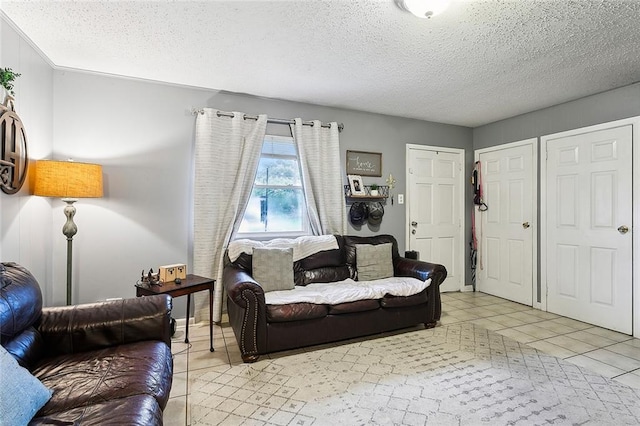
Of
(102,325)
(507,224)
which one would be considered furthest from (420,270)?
(102,325)

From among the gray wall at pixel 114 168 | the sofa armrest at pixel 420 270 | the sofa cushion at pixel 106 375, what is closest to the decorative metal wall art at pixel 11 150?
the gray wall at pixel 114 168

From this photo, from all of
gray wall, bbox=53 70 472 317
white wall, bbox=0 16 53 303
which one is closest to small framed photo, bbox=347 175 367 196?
gray wall, bbox=53 70 472 317

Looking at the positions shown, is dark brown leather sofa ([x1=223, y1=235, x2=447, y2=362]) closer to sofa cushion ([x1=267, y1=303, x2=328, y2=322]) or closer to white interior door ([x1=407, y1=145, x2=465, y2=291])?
sofa cushion ([x1=267, y1=303, x2=328, y2=322])

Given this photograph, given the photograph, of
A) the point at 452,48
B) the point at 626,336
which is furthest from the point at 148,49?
the point at 626,336

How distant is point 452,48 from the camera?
2.52 meters

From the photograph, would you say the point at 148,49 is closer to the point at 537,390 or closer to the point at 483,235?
the point at 537,390

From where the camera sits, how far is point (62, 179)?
242 cm

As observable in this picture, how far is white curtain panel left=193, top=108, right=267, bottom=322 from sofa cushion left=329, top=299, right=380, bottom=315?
1254mm

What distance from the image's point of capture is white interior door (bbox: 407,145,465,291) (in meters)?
4.44

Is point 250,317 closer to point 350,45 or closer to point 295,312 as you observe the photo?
point 295,312

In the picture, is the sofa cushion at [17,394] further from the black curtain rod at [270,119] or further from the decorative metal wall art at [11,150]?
the black curtain rod at [270,119]

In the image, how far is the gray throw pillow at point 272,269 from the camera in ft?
9.89

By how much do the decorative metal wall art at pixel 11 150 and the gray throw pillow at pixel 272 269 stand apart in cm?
181

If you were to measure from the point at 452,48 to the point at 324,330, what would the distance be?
2505 mm
